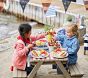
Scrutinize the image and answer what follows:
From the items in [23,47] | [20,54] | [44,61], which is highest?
[23,47]

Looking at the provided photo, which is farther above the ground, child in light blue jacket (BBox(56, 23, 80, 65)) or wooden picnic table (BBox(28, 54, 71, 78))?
child in light blue jacket (BBox(56, 23, 80, 65))

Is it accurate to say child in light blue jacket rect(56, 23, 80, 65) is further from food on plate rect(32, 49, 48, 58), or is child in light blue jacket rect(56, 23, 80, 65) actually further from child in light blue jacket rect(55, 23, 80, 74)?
food on plate rect(32, 49, 48, 58)

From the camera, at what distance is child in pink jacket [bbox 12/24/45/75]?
652cm

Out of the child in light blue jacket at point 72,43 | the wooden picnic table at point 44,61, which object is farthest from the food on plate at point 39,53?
the child in light blue jacket at point 72,43

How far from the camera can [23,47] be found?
21.5 feet

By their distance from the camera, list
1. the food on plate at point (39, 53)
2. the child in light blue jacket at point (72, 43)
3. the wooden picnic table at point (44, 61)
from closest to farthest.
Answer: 1. the wooden picnic table at point (44, 61)
2. the food on plate at point (39, 53)
3. the child in light blue jacket at point (72, 43)

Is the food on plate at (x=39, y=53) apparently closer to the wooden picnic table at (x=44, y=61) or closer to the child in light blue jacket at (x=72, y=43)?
the wooden picnic table at (x=44, y=61)

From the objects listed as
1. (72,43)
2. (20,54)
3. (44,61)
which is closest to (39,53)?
(44,61)

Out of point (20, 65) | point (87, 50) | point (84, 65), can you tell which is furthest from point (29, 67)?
point (87, 50)

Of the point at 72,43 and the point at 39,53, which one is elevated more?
the point at 72,43

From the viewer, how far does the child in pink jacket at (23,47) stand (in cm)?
652

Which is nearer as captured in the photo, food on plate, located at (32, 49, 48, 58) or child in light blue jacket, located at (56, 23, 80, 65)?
food on plate, located at (32, 49, 48, 58)

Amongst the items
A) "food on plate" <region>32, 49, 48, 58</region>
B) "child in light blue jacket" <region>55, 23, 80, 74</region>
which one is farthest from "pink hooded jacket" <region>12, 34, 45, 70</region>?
"child in light blue jacket" <region>55, 23, 80, 74</region>

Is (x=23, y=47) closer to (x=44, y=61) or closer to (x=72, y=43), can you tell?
(x=44, y=61)
